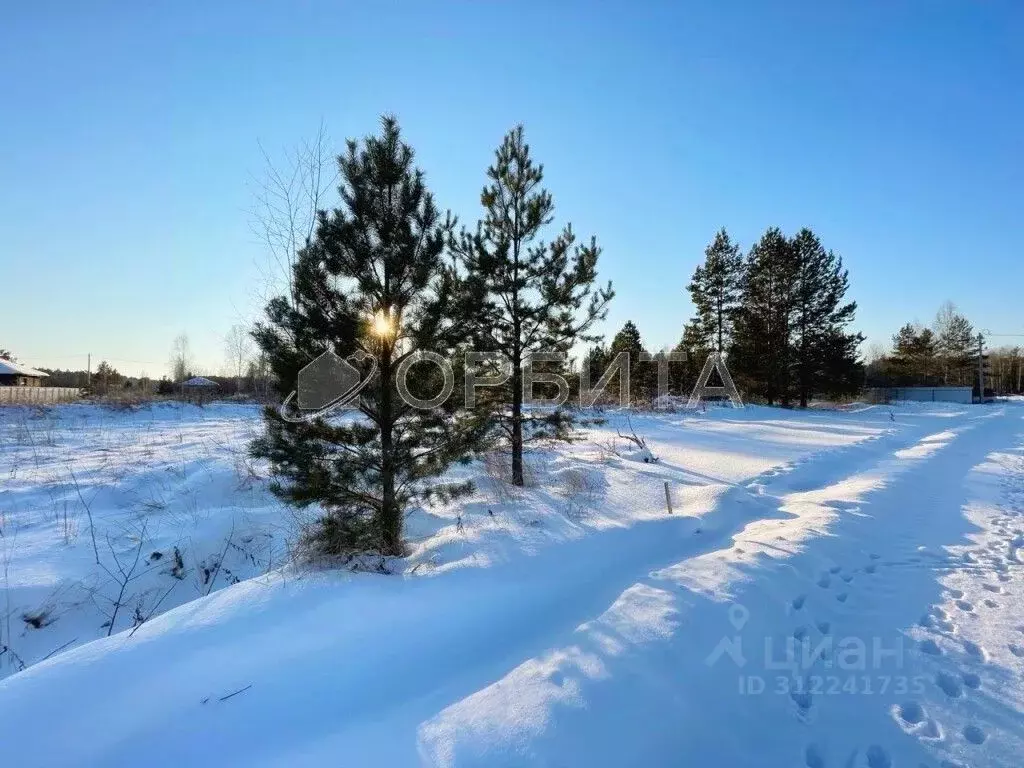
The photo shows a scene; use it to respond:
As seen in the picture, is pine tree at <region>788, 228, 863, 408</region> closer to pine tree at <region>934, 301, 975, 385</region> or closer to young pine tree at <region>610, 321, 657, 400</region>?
young pine tree at <region>610, 321, 657, 400</region>

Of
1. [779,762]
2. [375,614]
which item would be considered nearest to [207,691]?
[375,614]

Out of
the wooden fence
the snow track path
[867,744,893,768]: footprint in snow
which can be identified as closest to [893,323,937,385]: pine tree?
the snow track path

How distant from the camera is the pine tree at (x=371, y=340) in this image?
4836mm

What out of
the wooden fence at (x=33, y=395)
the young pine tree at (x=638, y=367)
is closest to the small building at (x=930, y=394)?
the young pine tree at (x=638, y=367)

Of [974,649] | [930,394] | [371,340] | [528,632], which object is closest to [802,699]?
[974,649]

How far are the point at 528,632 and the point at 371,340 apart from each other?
3323 millimetres

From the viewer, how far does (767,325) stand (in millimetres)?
27719

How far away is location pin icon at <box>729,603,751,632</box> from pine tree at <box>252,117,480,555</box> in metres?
3.00

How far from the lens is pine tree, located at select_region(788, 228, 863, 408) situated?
27172 mm

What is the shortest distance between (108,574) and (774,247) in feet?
106

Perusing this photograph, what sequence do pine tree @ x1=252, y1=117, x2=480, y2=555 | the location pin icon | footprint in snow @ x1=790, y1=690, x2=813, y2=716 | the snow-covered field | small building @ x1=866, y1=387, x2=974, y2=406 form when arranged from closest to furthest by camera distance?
the snow-covered field, footprint in snow @ x1=790, y1=690, x2=813, y2=716, the location pin icon, pine tree @ x1=252, y1=117, x2=480, y2=555, small building @ x1=866, y1=387, x2=974, y2=406

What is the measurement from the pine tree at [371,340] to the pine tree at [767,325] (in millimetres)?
26735

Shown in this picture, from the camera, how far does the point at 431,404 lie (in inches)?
208

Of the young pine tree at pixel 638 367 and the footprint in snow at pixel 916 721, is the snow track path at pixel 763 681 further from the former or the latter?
the young pine tree at pixel 638 367
